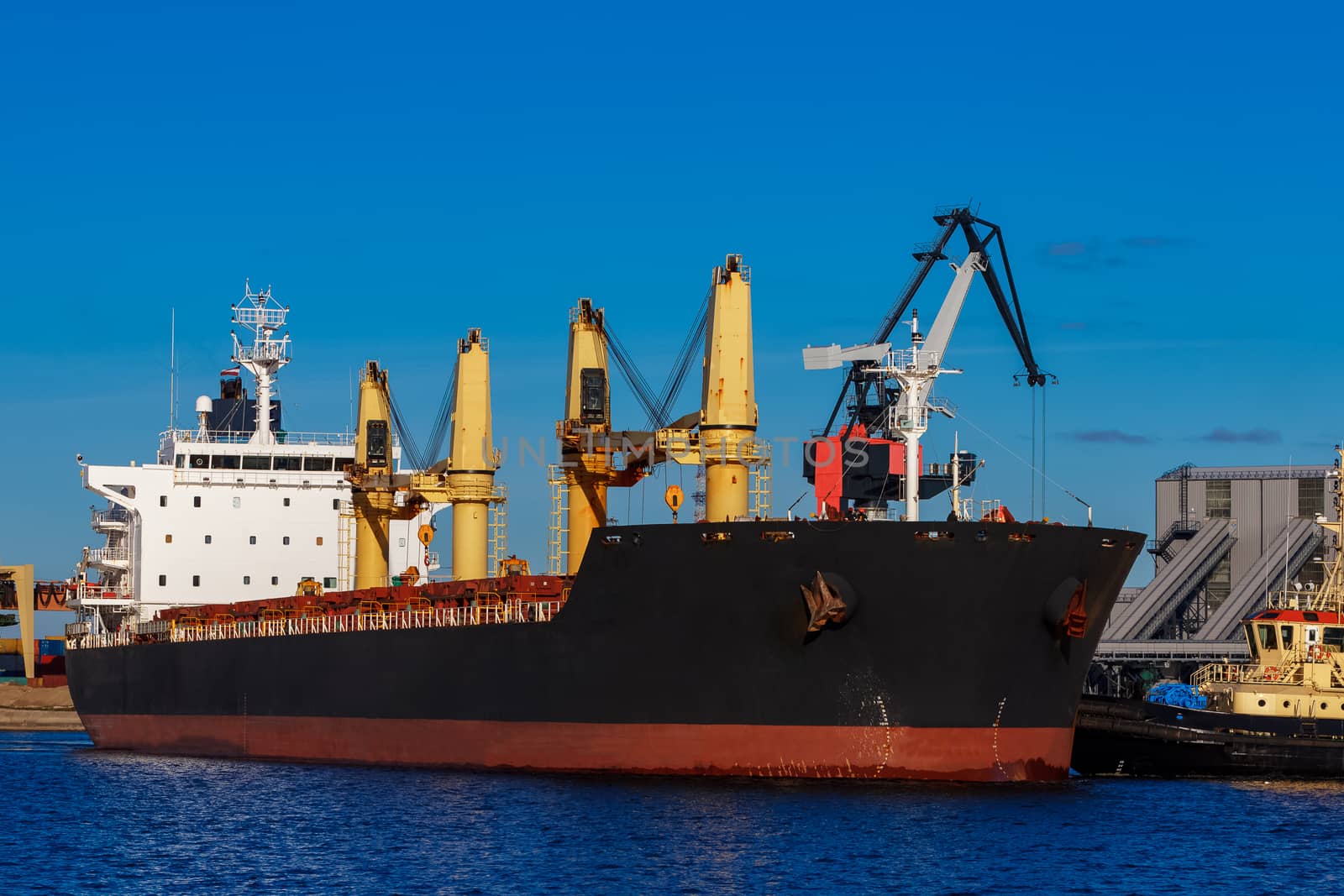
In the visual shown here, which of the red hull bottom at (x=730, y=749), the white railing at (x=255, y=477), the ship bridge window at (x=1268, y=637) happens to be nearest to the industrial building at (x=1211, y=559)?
the ship bridge window at (x=1268, y=637)

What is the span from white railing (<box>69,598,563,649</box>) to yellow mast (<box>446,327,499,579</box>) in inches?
148

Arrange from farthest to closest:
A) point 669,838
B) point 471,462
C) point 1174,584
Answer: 1. point 1174,584
2. point 471,462
3. point 669,838

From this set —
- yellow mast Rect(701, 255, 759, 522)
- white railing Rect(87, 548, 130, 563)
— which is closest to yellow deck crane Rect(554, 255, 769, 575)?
yellow mast Rect(701, 255, 759, 522)

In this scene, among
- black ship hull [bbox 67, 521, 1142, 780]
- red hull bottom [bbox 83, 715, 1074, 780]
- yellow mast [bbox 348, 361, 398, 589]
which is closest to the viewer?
black ship hull [bbox 67, 521, 1142, 780]

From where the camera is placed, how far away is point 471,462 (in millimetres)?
39344

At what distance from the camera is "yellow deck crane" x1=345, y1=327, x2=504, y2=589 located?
1551 inches

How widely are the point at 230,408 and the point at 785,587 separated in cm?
2877

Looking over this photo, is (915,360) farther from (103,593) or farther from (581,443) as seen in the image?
(103,593)

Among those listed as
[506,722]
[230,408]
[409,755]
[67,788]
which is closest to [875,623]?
[506,722]

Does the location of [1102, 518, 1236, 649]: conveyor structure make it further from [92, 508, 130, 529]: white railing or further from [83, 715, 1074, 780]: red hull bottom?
[83, 715, 1074, 780]: red hull bottom

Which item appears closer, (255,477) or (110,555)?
(255,477)

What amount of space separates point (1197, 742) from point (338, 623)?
55.2ft

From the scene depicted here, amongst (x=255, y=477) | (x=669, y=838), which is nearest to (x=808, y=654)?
(x=669, y=838)

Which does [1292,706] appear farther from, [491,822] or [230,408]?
[230,408]
